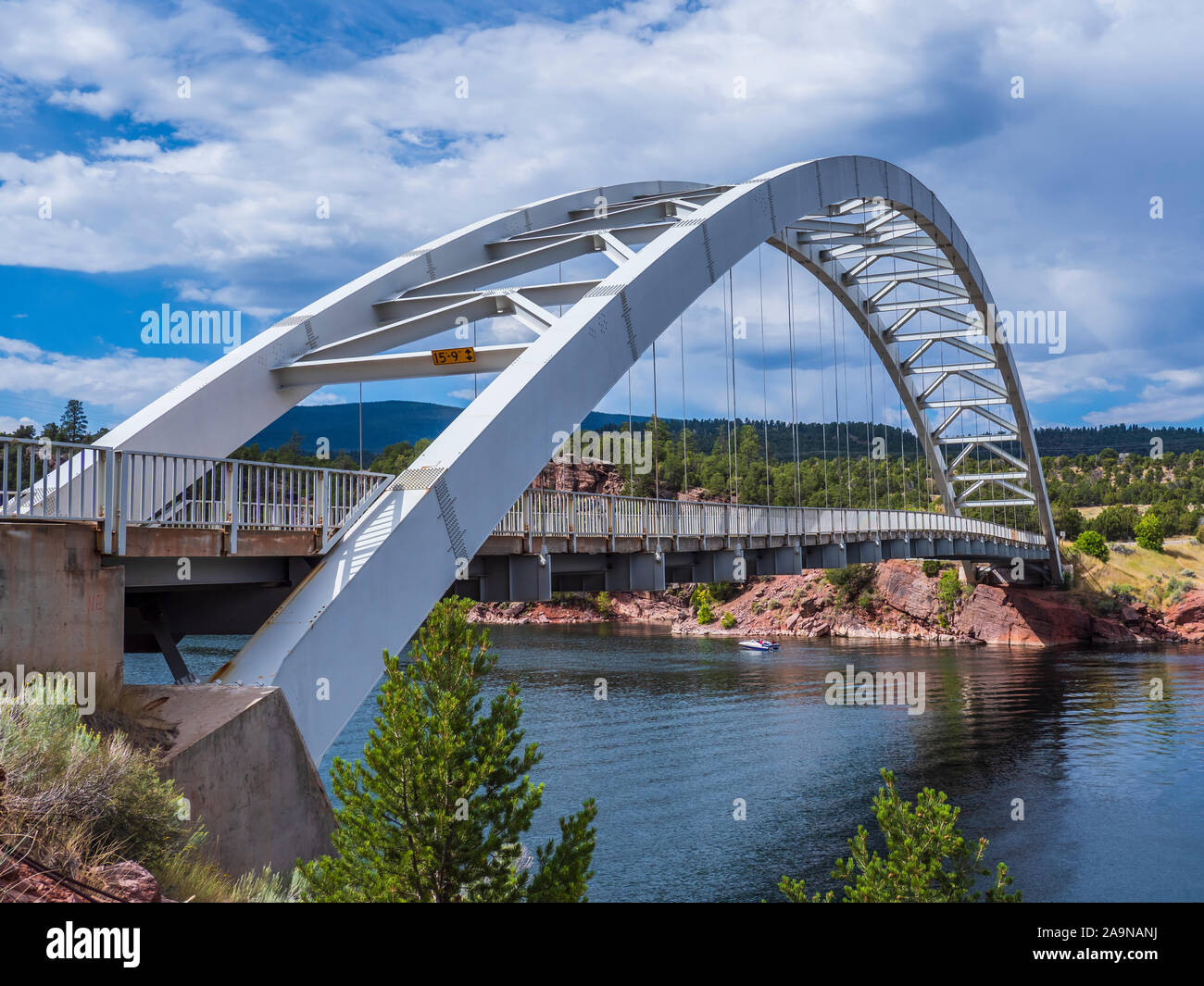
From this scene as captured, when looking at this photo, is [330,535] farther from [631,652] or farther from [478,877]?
[631,652]

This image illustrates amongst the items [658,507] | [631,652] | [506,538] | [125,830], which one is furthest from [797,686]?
[125,830]

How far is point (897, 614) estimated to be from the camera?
63.0m

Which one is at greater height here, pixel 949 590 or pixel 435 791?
pixel 435 791

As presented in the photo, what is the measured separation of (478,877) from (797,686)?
3243 centimetres

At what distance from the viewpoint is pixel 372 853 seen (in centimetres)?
752

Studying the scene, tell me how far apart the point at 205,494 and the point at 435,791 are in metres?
3.17

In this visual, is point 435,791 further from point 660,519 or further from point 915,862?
point 660,519

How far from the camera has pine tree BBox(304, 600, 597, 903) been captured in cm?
→ 755

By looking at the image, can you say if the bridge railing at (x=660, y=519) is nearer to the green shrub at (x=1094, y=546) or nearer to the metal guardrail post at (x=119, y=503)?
the metal guardrail post at (x=119, y=503)

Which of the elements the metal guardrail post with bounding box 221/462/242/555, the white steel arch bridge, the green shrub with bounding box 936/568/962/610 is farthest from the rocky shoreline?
the metal guardrail post with bounding box 221/462/242/555

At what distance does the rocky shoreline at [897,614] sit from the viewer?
5531cm

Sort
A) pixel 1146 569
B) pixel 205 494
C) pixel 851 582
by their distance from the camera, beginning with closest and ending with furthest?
Answer: 1. pixel 205 494
2. pixel 1146 569
3. pixel 851 582

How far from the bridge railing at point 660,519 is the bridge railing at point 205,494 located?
3.86 m

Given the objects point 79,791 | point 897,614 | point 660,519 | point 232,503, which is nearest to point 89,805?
point 79,791
